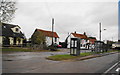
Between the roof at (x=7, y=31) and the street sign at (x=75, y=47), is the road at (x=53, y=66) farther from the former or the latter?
the roof at (x=7, y=31)

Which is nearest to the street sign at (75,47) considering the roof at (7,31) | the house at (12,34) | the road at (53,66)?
the road at (53,66)

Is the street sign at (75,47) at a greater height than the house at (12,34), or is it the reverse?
the house at (12,34)

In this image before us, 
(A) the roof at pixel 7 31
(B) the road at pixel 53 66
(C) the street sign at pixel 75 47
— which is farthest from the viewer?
(A) the roof at pixel 7 31

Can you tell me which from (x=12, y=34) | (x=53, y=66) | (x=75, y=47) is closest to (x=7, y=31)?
(x=12, y=34)

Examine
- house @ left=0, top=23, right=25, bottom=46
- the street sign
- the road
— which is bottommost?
the road

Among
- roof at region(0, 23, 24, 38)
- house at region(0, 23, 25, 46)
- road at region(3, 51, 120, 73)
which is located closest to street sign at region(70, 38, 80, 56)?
road at region(3, 51, 120, 73)

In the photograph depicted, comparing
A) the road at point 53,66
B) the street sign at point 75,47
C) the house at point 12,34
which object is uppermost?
the house at point 12,34

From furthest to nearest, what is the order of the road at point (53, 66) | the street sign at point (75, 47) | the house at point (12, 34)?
the house at point (12, 34) < the street sign at point (75, 47) < the road at point (53, 66)

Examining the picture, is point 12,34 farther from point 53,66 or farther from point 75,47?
point 53,66

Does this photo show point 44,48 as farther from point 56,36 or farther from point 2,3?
point 56,36

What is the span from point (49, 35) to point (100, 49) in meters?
39.5

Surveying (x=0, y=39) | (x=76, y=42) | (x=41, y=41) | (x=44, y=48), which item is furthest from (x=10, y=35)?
(x=76, y=42)

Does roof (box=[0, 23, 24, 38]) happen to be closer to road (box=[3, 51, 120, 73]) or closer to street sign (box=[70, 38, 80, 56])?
street sign (box=[70, 38, 80, 56])

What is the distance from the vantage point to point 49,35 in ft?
226
